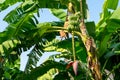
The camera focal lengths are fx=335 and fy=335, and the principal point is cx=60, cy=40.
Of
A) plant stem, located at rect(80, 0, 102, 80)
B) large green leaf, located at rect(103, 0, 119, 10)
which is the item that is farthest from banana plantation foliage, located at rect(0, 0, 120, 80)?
plant stem, located at rect(80, 0, 102, 80)

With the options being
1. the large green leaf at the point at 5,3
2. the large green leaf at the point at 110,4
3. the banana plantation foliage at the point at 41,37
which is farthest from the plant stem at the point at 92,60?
the large green leaf at the point at 5,3

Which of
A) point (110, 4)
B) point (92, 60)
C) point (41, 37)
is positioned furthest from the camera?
point (110, 4)

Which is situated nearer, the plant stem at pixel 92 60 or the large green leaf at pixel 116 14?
the plant stem at pixel 92 60

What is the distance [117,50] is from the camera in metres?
5.58

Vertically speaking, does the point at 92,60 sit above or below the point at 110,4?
below

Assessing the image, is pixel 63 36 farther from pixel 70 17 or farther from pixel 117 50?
pixel 117 50

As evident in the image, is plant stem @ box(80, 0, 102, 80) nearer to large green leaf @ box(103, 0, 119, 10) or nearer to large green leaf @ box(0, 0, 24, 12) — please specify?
large green leaf @ box(103, 0, 119, 10)

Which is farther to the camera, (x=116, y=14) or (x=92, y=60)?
(x=116, y=14)

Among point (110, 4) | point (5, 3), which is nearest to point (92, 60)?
point (110, 4)

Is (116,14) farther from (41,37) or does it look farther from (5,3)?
(5,3)

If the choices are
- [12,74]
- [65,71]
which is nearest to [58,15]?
[65,71]

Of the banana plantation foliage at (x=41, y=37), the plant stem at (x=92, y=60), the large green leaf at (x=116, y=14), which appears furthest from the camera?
the large green leaf at (x=116, y=14)

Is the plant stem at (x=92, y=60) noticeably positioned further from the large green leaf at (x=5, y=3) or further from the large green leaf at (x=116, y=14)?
the large green leaf at (x=5, y=3)

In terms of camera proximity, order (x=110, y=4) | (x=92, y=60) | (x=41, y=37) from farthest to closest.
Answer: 1. (x=110, y=4)
2. (x=41, y=37)
3. (x=92, y=60)
